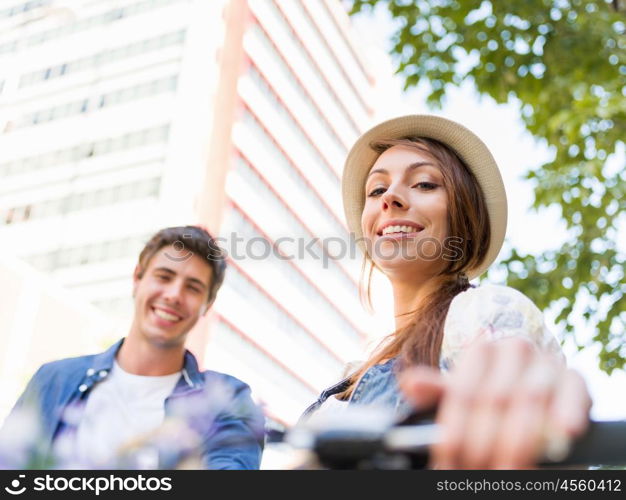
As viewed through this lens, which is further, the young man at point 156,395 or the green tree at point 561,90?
the green tree at point 561,90

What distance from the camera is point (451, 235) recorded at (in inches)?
33.0

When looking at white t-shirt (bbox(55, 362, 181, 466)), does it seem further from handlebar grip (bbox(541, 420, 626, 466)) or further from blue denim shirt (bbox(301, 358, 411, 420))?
handlebar grip (bbox(541, 420, 626, 466))

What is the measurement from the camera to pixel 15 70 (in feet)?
3.64

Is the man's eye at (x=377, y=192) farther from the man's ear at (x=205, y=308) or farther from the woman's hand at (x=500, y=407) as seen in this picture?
the woman's hand at (x=500, y=407)

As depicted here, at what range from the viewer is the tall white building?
3.38 feet

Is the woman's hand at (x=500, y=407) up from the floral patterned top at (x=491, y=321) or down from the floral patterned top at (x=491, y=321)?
down

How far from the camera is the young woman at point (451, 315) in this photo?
1.30 feet

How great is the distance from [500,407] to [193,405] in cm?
35

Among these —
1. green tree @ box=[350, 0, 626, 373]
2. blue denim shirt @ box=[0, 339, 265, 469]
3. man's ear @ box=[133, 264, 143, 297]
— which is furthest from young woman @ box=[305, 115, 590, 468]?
green tree @ box=[350, 0, 626, 373]

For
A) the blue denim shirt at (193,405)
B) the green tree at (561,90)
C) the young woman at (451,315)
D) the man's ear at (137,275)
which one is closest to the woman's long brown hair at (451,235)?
the young woman at (451,315)

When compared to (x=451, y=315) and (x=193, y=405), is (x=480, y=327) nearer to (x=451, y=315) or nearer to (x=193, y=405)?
(x=451, y=315)
